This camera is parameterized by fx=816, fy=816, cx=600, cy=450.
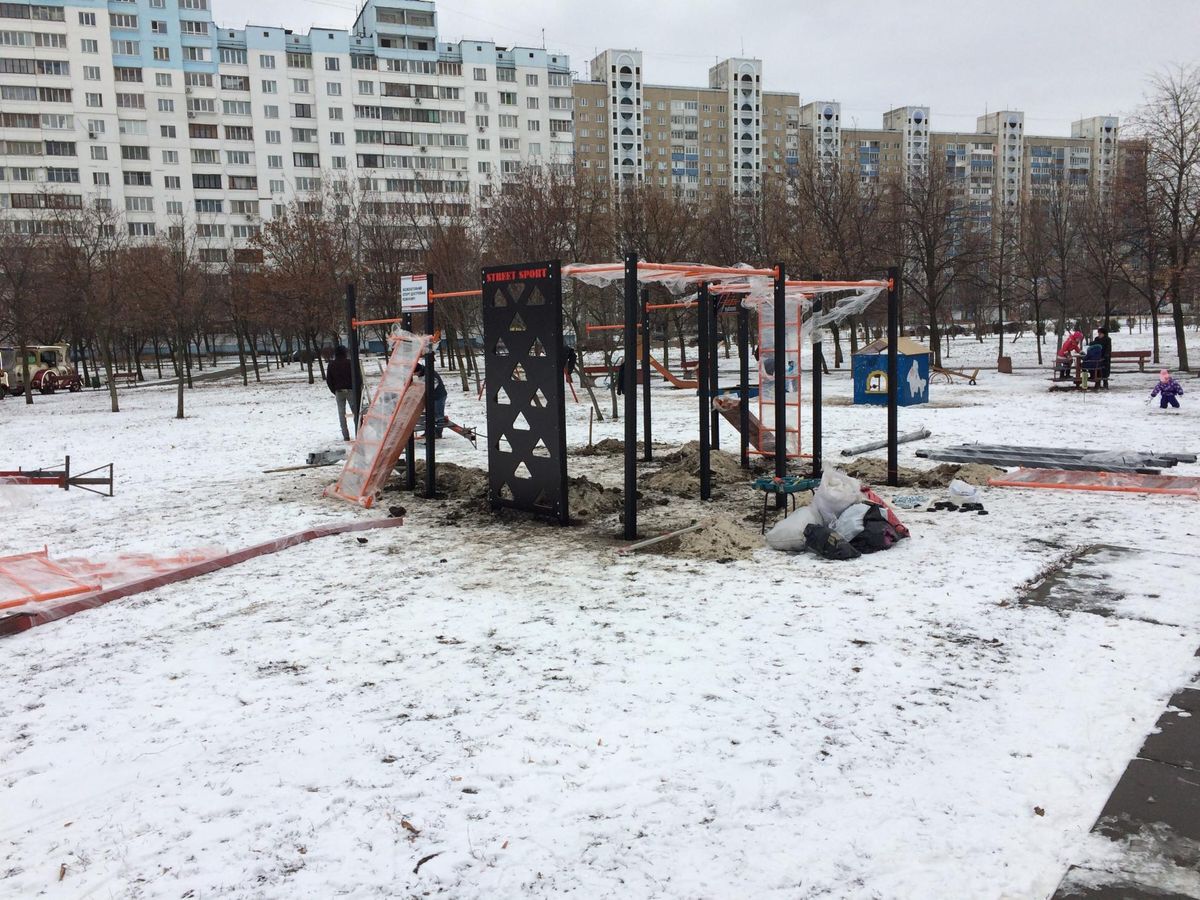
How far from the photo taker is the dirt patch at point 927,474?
9867 millimetres

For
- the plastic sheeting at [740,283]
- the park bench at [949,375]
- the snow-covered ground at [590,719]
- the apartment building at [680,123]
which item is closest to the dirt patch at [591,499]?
the snow-covered ground at [590,719]

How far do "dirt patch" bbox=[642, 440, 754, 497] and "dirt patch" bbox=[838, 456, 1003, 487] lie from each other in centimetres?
144

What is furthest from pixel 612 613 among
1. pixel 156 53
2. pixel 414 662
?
pixel 156 53

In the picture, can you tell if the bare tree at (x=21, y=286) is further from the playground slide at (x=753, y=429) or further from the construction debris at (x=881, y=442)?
the construction debris at (x=881, y=442)

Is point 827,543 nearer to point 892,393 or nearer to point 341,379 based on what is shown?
point 892,393

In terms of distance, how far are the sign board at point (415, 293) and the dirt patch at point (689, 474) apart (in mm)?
3534

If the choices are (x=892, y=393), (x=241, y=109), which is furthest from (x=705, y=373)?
(x=241, y=109)

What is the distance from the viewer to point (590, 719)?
4.07m

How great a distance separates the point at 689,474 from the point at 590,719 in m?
6.72

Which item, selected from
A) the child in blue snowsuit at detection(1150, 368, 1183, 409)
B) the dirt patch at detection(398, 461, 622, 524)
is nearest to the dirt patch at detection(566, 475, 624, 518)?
the dirt patch at detection(398, 461, 622, 524)

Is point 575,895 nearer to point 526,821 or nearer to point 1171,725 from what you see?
point 526,821

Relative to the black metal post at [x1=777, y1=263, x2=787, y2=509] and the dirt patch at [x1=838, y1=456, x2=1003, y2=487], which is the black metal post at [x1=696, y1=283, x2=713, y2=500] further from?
the dirt patch at [x1=838, y1=456, x2=1003, y2=487]

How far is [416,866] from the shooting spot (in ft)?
9.80

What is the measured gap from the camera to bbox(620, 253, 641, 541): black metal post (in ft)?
23.8
